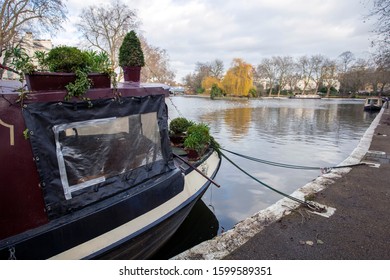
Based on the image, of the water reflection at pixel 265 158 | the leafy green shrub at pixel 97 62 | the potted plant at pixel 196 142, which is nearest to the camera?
the leafy green shrub at pixel 97 62

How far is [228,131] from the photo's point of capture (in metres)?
17.2

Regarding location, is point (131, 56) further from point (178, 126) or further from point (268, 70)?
point (268, 70)

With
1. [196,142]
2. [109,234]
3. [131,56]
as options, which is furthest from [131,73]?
[109,234]

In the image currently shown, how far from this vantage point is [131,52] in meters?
4.48

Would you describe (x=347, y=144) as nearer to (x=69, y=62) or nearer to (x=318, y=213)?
(x=318, y=213)

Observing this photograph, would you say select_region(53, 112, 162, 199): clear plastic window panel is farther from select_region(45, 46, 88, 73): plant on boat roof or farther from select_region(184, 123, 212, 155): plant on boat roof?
select_region(184, 123, 212, 155): plant on boat roof

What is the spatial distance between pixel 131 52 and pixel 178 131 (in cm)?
320

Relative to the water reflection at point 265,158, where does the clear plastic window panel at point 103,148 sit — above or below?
above

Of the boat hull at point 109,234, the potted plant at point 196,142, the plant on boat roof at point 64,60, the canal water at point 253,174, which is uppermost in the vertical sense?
the plant on boat roof at point 64,60

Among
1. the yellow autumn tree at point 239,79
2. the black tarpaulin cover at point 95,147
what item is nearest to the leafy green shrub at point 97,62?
the black tarpaulin cover at point 95,147

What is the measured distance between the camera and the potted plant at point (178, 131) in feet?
23.3

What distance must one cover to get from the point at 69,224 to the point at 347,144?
14594 mm

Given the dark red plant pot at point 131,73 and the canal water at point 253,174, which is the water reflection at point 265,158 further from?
the dark red plant pot at point 131,73

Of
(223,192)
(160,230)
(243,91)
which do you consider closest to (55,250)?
(160,230)
